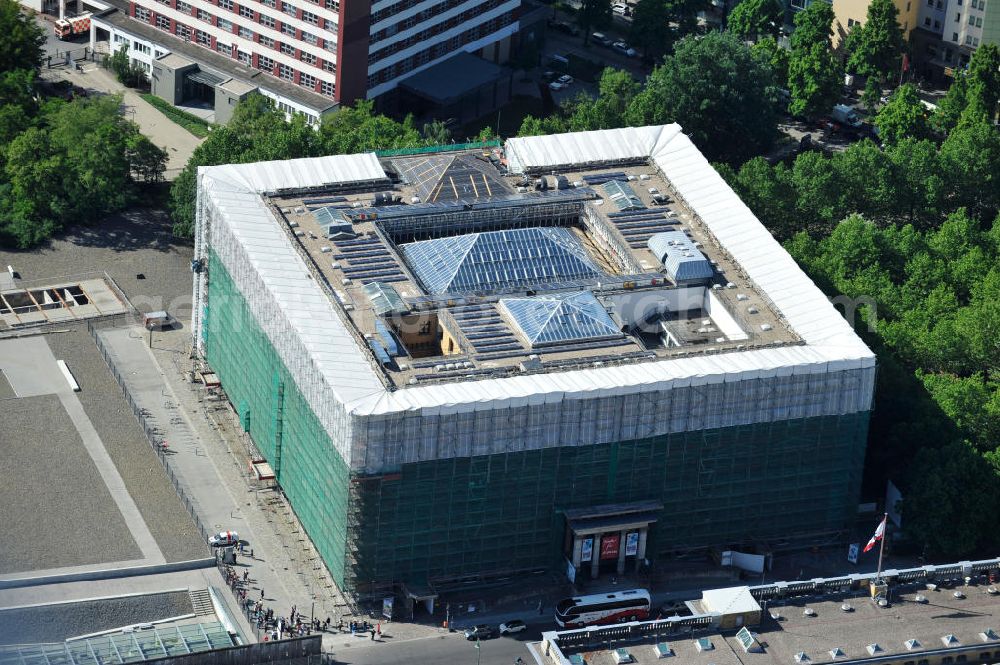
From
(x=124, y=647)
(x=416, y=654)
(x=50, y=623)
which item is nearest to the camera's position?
(x=124, y=647)

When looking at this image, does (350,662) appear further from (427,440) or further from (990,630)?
(990,630)

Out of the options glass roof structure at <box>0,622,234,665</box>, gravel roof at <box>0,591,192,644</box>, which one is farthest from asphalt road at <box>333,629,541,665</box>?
gravel roof at <box>0,591,192,644</box>

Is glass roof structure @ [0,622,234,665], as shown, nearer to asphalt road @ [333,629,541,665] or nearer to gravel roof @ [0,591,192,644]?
gravel roof @ [0,591,192,644]

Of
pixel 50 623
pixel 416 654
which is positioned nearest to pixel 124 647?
pixel 50 623

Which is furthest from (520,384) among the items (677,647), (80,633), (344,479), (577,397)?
(80,633)

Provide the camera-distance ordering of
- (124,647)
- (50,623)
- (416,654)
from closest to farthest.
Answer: (124,647)
(50,623)
(416,654)

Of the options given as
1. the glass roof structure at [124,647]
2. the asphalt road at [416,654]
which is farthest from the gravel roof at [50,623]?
the asphalt road at [416,654]

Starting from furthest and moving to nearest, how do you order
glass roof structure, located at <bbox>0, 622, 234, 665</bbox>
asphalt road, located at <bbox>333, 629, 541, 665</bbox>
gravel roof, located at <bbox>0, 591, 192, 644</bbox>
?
asphalt road, located at <bbox>333, 629, 541, 665</bbox>
gravel roof, located at <bbox>0, 591, 192, 644</bbox>
glass roof structure, located at <bbox>0, 622, 234, 665</bbox>

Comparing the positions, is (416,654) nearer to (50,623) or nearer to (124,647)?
(124,647)
